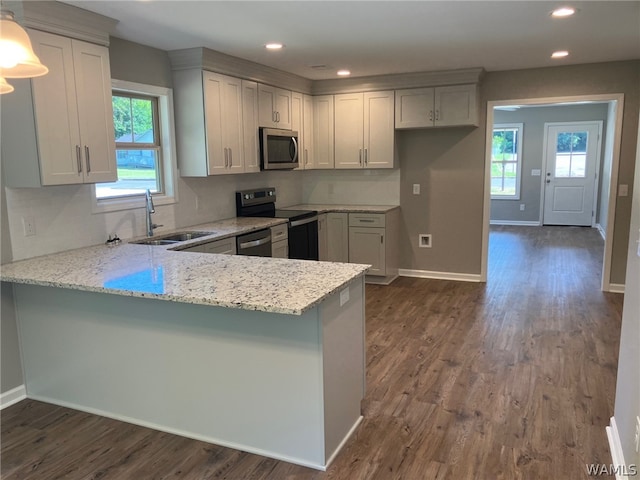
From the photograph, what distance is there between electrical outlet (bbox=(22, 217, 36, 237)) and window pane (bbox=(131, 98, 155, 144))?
1160 mm

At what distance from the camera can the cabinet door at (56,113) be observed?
9.49 feet

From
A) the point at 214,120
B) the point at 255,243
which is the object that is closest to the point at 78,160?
the point at 214,120

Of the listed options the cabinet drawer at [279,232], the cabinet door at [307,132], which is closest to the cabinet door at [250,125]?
the cabinet drawer at [279,232]

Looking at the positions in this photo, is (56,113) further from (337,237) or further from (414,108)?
(414,108)

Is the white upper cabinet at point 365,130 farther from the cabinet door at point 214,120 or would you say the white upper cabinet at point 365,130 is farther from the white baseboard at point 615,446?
the white baseboard at point 615,446

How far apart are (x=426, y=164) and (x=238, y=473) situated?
4.48m

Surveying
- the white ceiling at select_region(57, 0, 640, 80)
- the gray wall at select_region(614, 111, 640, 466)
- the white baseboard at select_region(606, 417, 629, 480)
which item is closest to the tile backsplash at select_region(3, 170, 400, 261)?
the white ceiling at select_region(57, 0, 640, 80)

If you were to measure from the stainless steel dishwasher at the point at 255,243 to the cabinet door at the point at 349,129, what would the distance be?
1838 mm

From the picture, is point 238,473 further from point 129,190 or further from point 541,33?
point 541,33

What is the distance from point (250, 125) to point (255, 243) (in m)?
1.24

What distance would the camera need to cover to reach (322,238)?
583cm

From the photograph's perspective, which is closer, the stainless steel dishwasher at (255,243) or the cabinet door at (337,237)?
the stainless steel dishwasher at (255,243)

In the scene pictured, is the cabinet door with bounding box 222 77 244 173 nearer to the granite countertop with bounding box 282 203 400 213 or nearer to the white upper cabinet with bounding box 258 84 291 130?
the white upper cabinet with bounding box 258 84 291 130

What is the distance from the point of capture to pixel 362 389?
9.46 feet
